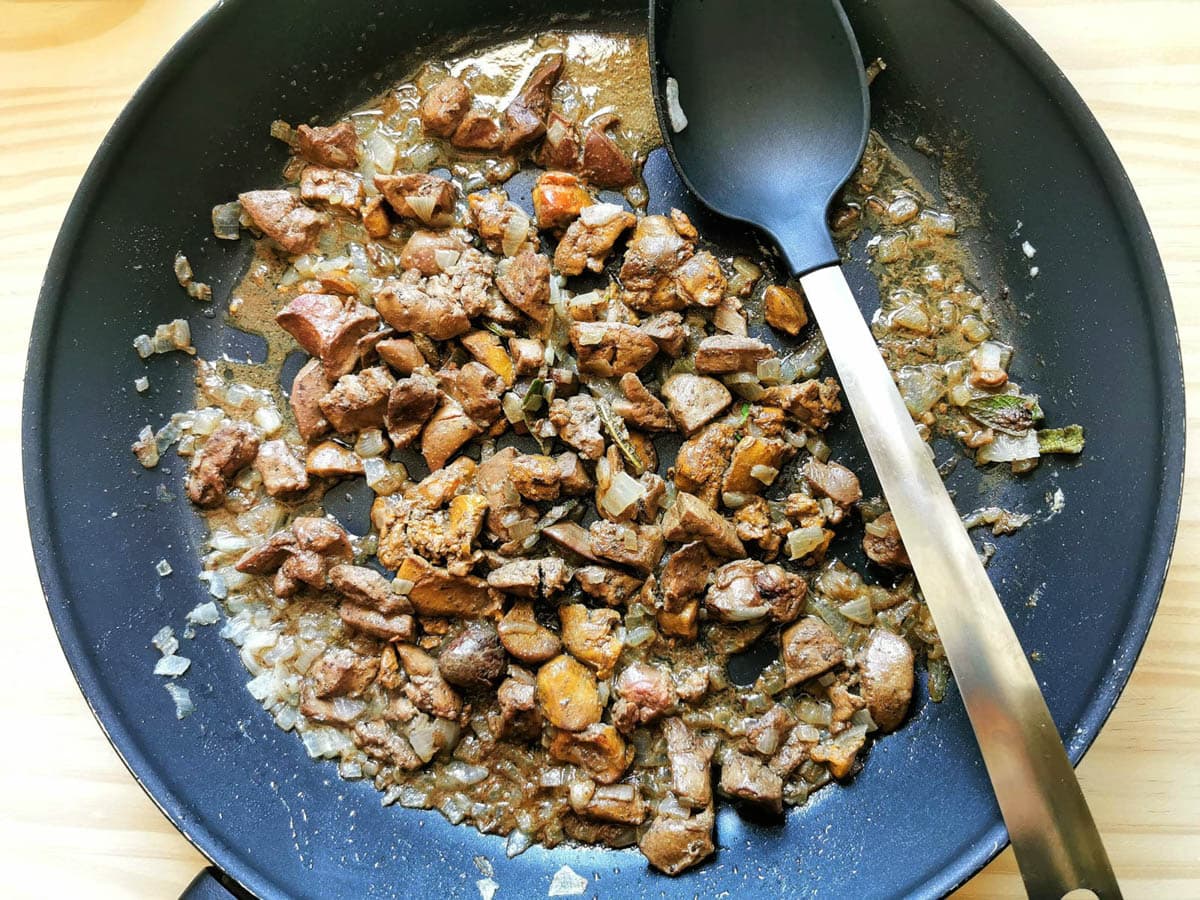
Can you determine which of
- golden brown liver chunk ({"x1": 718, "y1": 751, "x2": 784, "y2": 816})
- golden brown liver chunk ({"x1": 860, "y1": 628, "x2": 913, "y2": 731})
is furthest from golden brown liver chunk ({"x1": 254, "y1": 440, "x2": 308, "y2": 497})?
golden brown liver chunk ({"x1": 860, "y1": 628, "x2": 913, "y2": 731})

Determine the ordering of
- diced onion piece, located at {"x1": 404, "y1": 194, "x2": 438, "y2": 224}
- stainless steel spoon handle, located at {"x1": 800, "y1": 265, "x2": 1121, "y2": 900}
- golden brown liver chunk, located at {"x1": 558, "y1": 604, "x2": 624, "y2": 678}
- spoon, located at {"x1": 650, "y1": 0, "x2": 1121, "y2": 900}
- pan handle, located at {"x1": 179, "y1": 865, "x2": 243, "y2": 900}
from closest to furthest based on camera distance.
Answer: stainless steel spoon handle, located at {"x1": 800, "y1": 265, "x2": 1121, "y2": 900} < spoon, located at {"x1": 650, "y1": 0, "x2": 1121, "y2": 900} < pan handle, located at {"x1": 179, "y1": 865, "x2": 243, "y2": 900} < golden brown liver chunk, located at {"x1": 558, "y1": 604, "x2": 624, "y2": 678} < diced onion piece, located at {"x1": 404, "y1": 194, "x2": 438, "y2": 224}

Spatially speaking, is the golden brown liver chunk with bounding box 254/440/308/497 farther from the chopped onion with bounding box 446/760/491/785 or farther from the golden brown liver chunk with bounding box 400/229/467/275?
the chopped onion with bounding box 446/760/491/785

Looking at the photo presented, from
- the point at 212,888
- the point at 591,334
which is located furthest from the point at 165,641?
the point at 591,334

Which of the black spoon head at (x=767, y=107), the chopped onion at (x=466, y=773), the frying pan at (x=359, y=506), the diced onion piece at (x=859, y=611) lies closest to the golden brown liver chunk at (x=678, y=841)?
the frying pan at (x=359, y=506)

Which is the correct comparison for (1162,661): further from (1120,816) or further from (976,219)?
(976,219)

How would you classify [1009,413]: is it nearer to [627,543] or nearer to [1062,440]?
[1062,440]

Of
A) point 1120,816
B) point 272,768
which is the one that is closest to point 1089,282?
point 1120,816
